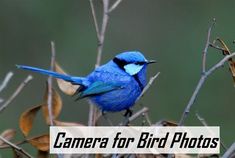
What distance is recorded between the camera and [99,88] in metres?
3.66

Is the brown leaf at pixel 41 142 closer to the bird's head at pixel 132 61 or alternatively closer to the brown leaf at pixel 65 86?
the brown leaf at pixel 65 86

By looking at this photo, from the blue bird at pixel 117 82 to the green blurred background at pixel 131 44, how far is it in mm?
2997

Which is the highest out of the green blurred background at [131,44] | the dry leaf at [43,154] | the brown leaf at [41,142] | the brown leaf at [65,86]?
the brown leaf at [65,86]

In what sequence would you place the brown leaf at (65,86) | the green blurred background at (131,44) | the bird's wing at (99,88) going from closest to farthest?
the brown leaf at (65,86) → the bird's wing at (99,88) → the green blurred background at (131,44)

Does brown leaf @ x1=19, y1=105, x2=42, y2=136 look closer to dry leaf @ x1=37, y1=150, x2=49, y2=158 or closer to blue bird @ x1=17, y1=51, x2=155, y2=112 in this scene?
dry leaf @ x1=37, y1=150, x2=49, y2=158

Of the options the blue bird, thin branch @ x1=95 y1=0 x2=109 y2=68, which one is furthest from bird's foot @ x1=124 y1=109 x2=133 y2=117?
thin branch @ x1=95 y1=0 x2=109 y2=68

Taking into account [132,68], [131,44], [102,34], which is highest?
[102,34]

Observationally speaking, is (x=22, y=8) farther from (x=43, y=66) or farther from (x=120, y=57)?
(x=120, y=57)

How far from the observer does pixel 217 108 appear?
6.87 metres

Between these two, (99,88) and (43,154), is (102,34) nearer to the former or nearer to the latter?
(43,154)

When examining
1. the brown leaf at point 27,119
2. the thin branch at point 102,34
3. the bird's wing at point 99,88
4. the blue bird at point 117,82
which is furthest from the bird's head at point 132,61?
the brown leaf at point 27,119

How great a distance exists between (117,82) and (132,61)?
7.8 inches

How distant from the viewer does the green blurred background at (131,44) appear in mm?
6887

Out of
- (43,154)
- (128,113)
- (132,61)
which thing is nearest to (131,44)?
(132,61)
